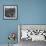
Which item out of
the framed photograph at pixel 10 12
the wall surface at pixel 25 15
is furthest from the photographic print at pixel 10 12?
the wall surface at pixel 25 15

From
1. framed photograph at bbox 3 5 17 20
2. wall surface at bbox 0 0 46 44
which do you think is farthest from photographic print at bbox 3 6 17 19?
wall surface at bbox 0 0 46 44

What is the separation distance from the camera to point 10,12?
194 inches

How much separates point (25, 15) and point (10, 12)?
0.55m

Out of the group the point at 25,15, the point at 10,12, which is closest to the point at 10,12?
the point at 10,12

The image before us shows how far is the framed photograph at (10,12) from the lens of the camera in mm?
4902

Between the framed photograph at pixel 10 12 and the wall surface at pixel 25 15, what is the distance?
0.14 m

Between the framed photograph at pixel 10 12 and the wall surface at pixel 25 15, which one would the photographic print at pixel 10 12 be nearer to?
the framed photograph at pixel 10 12

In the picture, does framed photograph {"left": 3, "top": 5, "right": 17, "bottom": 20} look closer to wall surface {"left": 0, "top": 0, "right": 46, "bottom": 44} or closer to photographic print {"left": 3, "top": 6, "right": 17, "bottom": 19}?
photographic print {"left": 3, "top": 6, "right": 17, "bottom": 19}

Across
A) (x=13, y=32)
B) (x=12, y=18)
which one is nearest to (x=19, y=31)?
(x=13, y=32)

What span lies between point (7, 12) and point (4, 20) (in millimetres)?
304

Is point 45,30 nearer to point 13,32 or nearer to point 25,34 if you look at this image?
point 25,34

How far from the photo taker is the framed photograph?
4.90 metres

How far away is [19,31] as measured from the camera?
4.83 metres

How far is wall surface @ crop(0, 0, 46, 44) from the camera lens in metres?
4.91
